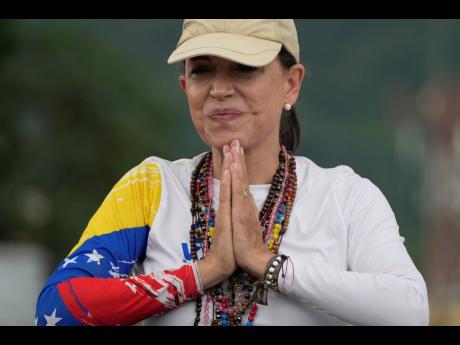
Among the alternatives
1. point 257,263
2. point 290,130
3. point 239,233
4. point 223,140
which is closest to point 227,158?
point 223,140

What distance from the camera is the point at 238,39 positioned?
12.4ft

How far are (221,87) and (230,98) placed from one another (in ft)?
0.17

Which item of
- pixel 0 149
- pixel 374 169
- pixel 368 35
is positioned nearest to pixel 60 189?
pixel 0 149

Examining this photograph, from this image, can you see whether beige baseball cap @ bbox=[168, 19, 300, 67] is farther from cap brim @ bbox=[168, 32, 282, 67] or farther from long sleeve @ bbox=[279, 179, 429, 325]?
long sleeve @ bbox=[279, 179, 429, 325]

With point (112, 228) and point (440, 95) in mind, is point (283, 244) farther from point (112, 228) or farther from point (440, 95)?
point (440, 95)

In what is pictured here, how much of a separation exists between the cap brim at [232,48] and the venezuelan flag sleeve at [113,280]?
1.82 feet

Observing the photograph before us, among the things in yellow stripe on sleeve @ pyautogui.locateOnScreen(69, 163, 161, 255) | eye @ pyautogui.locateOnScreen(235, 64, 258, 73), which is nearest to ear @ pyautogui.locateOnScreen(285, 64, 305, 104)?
eye @ pyautogui.locateOnScreen(235, 64, 258, 73)

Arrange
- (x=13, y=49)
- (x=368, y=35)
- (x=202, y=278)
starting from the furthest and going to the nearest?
1. (x=368, y=35)
2. (x=13, y=49)
3. (x=202, y=278)

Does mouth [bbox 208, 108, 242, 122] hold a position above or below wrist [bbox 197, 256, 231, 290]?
above

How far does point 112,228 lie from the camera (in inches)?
151

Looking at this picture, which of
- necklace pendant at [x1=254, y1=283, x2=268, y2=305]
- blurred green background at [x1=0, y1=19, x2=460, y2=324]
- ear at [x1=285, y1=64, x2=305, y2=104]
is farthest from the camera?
blurred green background at [x1=0, y1=19, x2=460, y2=324]

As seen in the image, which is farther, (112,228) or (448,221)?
(448,221)

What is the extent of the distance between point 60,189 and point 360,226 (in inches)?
860

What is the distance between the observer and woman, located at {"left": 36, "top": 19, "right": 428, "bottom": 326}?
3615 millimetres
